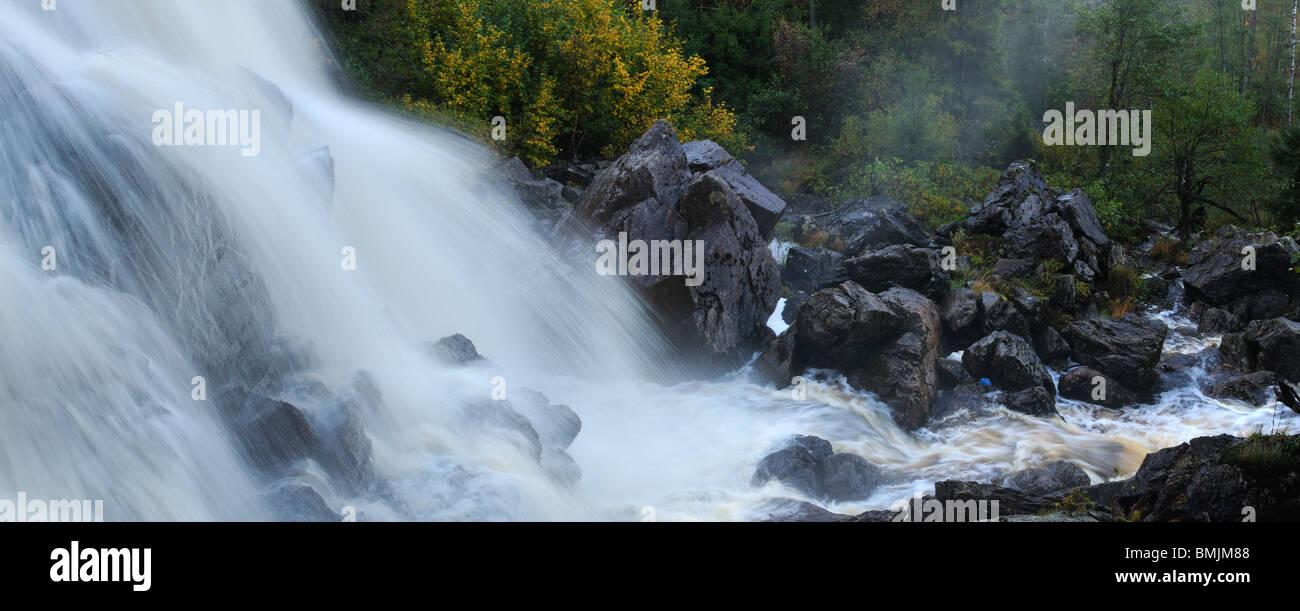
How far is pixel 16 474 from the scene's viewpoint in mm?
8562

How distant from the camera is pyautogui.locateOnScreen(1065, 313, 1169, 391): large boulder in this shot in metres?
18.8

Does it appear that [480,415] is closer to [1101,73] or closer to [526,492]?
[526,492]

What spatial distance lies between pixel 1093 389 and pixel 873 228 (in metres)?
7.49

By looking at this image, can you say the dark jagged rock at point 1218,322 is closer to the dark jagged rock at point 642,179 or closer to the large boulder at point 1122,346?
the large boulder at point 1122,346

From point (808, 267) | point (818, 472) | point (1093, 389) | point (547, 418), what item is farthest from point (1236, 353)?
point (547, 418)

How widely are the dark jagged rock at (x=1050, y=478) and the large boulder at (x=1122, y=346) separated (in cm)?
531

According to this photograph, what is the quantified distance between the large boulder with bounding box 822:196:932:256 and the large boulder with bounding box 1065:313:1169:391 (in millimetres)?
4938

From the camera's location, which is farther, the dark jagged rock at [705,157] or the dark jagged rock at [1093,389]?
the dark jagged rock at [705,157]

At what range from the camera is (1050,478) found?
13.9 meters

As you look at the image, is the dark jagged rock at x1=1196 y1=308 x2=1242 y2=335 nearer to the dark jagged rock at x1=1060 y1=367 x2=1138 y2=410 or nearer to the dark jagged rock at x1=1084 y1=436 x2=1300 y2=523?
the dark jagged rock at x1=1060 y1=367 x2=1138 y2=410

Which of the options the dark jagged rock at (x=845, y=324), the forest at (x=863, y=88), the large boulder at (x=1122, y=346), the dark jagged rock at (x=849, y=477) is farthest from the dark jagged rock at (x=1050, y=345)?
the forest at (x=863, y=88)

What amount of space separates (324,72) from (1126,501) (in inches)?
763

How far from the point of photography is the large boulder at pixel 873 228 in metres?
23.9

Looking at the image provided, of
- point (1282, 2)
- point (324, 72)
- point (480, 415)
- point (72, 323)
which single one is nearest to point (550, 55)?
point (324, 72)
